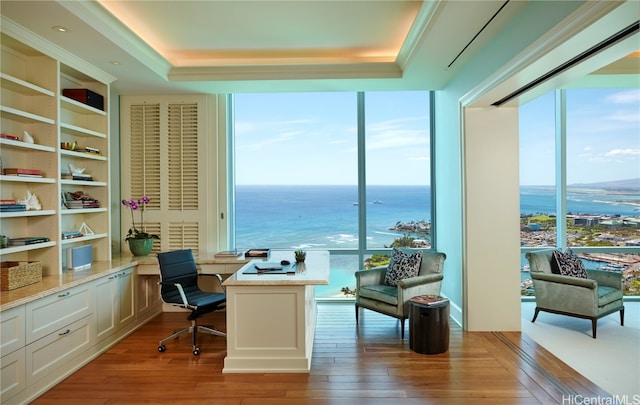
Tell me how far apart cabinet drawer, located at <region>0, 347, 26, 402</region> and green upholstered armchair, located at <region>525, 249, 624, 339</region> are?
4.87 meters

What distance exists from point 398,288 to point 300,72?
263cm

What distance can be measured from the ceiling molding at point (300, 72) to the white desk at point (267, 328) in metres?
2.34

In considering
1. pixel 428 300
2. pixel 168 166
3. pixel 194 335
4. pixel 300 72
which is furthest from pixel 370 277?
pixel 168 166

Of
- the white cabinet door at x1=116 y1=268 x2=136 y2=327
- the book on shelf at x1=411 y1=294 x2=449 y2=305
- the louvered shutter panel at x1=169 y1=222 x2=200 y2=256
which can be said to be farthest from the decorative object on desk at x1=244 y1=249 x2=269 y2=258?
the book on shelf at x1=411 y1=294 x2=449 y2=305

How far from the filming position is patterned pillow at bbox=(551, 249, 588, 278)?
167 inches

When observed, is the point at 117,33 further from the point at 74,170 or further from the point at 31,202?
the point at 31,202

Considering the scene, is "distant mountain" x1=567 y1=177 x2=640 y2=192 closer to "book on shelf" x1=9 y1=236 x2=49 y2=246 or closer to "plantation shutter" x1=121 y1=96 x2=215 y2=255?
"plantation shutter" x1=121 y1=96 x2=215 y2=255

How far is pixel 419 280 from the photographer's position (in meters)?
3.91

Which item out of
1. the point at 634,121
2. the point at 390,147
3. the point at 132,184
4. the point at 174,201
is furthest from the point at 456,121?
the point at 132,184

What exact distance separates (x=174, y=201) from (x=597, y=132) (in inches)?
233

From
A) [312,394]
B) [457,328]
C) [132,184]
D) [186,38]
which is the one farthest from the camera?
[132,184]

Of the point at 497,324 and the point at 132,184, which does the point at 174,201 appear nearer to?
the point at 132,184

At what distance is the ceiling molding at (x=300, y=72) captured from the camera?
13.5ft

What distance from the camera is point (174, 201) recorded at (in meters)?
4.88
